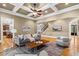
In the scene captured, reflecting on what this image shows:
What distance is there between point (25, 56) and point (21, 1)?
1.32 m

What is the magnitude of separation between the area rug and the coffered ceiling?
711 mm

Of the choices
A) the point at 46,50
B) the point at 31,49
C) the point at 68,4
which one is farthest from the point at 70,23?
the point at 31,49

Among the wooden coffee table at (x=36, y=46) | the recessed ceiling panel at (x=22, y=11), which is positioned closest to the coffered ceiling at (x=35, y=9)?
the recessed ceiling panel at (x=22, y=11)

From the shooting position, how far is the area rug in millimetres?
2947

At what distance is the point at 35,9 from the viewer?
2912 millimetres

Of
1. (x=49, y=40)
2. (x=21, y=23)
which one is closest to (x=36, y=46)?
(x=49, y=40)

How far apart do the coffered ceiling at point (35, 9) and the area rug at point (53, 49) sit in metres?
0.71

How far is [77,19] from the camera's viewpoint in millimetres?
2871

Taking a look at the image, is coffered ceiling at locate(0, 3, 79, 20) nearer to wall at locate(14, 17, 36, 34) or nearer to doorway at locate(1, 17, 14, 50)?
wall at locate(14, 17, 36, 34)

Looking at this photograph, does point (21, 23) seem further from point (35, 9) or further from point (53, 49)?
point (53, 49)

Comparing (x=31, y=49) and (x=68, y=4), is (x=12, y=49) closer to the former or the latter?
(x=31, y=49)

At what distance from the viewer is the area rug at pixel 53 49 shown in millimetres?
2947

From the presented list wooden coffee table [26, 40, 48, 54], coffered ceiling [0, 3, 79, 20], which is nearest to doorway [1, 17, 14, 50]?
coffered ceiling [0, 3, 79, 20]

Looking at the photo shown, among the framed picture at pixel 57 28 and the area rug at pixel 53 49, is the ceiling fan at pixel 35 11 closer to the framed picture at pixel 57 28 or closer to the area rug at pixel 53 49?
the framed picture at pixel 57 28
